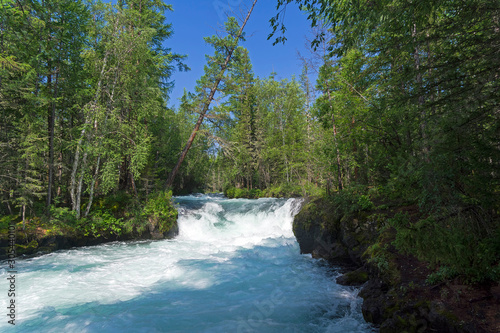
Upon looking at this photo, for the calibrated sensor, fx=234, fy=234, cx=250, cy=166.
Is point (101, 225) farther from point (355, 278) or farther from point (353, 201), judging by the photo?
point (353, 201)

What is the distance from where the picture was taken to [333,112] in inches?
403

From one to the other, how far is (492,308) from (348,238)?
185 inches

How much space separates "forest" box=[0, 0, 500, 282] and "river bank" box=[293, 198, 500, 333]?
0.32 metres

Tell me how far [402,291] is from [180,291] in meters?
5.46

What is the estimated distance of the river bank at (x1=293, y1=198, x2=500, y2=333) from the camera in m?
3.09

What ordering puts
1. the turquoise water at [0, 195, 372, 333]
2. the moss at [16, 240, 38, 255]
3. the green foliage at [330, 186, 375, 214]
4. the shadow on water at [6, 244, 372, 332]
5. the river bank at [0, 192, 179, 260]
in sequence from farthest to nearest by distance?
the river bank at [0, 192, 179, 260]
the moss at [16, 240, 38, 255]
the green foliage at [330, 186, 375, 214]
the turquoise water at [0, 195, 372, 333]
the shadow on water at [6, 244, 372, 332]

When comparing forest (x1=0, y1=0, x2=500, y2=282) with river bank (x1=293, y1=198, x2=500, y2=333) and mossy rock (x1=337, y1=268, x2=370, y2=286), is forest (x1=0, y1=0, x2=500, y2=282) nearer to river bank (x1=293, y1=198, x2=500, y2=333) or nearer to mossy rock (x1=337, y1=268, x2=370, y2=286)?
river bank (x1=293, y1=198, x2=500, y2=333)

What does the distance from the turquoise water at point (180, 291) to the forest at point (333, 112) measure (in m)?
2.26

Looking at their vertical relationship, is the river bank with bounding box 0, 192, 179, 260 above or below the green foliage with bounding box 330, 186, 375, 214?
below

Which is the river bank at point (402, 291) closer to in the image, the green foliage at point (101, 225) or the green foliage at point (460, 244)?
the green foliage at point (460, 244)

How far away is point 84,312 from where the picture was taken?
5340 millimetres

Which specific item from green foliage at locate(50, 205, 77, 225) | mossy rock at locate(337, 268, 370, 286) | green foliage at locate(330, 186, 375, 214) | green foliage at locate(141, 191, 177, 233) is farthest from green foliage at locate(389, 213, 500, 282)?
green foliage at locate(50, 205, 77, 225)

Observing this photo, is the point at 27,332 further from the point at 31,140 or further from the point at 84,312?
the point at 31,140

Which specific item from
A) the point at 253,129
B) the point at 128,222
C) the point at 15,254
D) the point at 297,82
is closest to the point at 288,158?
the point at 253,129
